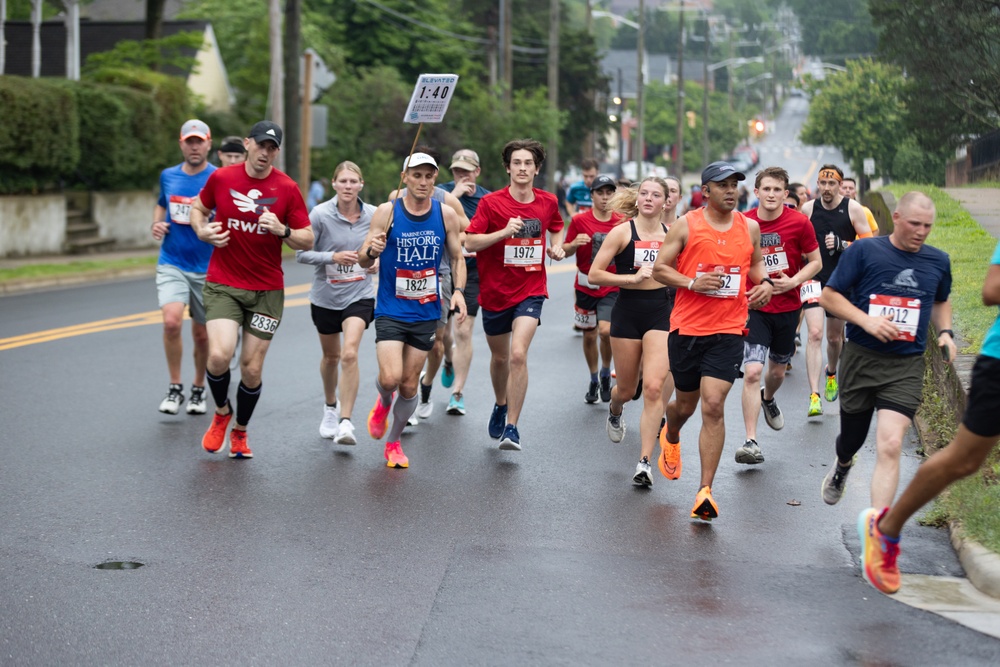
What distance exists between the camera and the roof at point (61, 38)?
154ft

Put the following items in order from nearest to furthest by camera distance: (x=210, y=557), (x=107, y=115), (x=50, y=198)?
(x=210, y=557) → (x=50, y=198) → (x=107, y=115)

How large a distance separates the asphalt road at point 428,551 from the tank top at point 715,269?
43.3 inches

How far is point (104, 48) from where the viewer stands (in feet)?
159

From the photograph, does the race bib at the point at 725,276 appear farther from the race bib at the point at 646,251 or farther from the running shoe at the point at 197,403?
the running shoe at the point at 197,403

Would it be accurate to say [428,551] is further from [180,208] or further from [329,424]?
[180,208]

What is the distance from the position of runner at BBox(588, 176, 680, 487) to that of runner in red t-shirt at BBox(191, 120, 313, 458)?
2039 millimetres

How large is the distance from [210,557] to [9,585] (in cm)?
96

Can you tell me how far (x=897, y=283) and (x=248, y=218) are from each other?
4096 millimetres

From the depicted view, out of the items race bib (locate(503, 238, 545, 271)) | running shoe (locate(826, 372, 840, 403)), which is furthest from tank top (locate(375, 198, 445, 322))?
running shoe (locate(826, 372, 840, 403))

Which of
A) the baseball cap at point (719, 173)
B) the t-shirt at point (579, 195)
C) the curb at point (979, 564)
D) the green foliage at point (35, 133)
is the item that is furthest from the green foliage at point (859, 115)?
the curb at point (979, 564)

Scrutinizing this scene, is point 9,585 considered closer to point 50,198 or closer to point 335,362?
point 335,362

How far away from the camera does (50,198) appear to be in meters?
28.8

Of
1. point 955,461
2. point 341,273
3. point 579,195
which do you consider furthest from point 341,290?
point 579,195

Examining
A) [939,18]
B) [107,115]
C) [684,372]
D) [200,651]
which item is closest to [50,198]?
[107,115]
